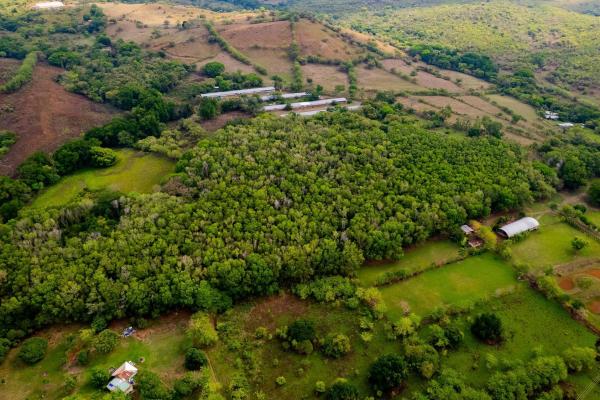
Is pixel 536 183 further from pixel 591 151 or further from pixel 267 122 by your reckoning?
pixel 267 122

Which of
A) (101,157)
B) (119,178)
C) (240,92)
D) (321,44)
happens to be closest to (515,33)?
(321,44)

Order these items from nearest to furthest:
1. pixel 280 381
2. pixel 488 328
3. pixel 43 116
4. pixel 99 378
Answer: pixel 99 378
pixel 280 381
pixel 488 328
pixel 43 116

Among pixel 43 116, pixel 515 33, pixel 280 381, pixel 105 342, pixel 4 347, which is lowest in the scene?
pixel 280 381

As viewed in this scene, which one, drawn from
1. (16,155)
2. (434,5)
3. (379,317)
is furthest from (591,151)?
(434,5)

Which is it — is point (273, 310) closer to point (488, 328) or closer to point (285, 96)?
point (488, 328)

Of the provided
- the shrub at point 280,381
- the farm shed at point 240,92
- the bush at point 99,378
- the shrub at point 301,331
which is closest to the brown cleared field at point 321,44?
the farm shed at point 240,92

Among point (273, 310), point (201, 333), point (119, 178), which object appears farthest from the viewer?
point (119, 178)

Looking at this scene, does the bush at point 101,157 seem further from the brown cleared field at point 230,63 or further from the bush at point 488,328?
the bush at point 488,328
